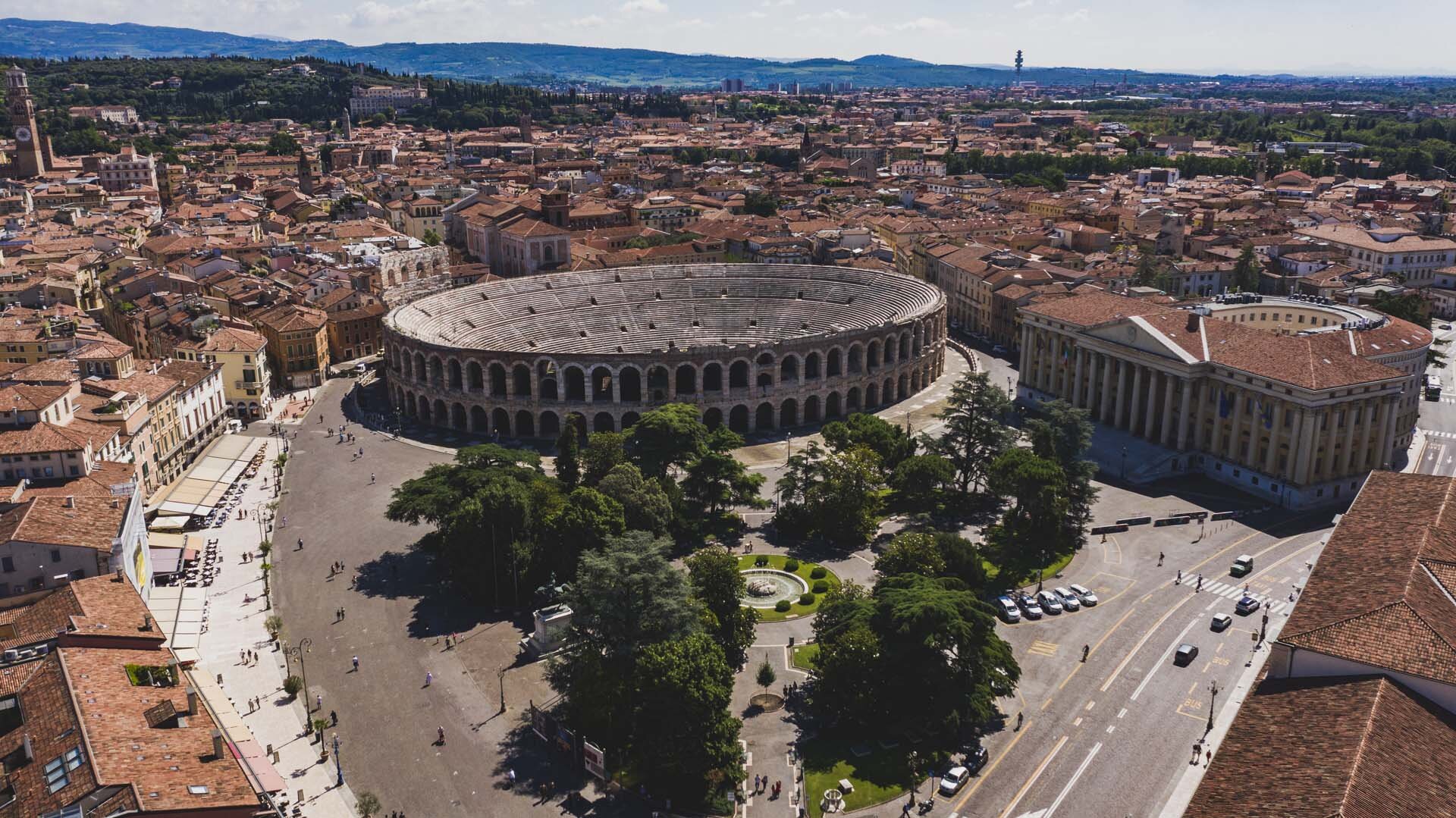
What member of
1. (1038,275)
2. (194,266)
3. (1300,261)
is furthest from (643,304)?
(1300,261)

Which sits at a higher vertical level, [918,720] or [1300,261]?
[1300,261]

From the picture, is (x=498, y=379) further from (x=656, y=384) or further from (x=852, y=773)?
(x=852, y=773)

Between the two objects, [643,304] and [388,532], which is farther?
[643,304]

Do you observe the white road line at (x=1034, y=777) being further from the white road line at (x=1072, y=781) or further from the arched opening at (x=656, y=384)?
the arched opening at (x=656, y=384)

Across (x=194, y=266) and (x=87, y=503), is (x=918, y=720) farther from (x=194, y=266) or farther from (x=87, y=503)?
(x=194, y=266)

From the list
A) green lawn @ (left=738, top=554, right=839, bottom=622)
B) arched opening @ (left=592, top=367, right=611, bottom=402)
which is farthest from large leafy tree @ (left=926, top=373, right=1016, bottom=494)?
arched opening @ (left=592, top=367, right=611, bottom=402)
